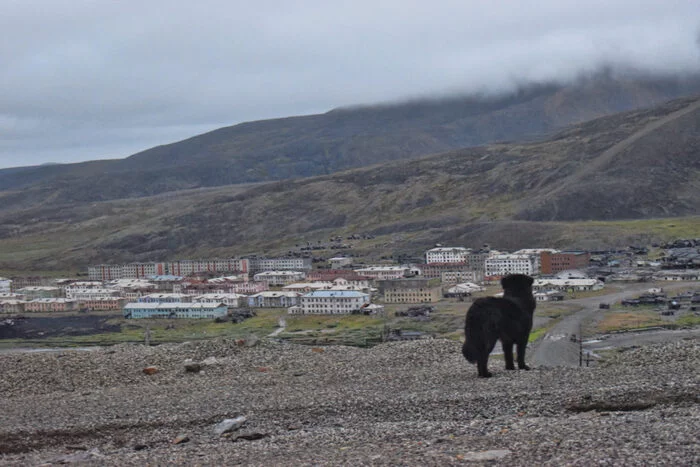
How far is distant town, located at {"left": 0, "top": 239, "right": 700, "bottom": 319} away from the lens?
73.4 meters

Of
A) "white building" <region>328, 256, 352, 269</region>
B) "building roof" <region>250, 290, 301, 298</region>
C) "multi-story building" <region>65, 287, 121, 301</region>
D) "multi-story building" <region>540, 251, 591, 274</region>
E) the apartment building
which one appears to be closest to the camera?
"building roof" <region>250, 290, 301, 298</region>

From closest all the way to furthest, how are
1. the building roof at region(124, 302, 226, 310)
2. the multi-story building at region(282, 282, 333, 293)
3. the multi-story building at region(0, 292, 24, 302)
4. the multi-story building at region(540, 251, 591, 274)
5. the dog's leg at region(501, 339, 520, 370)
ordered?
the dog's leg at region(501, 339, 520, 370), the building roof at region(124, 302, 226, 310), the multi-story building at region(282, 282, 333, 293), the multi-story building at region(0, 292, 24, 302), the multi-story building at region(540, 251, 591, 274)

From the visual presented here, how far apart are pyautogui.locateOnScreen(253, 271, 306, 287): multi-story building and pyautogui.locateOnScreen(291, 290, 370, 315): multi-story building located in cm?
2611

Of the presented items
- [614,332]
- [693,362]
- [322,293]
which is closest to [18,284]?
[322,293]

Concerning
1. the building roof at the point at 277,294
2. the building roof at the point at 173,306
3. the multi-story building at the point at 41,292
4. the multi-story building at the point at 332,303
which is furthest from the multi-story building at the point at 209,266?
the multi-story building at the point at 332,303

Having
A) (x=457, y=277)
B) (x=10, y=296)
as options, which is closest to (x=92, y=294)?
(x=10, y=296)

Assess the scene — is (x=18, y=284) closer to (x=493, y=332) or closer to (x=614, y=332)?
(x=614, y=332)

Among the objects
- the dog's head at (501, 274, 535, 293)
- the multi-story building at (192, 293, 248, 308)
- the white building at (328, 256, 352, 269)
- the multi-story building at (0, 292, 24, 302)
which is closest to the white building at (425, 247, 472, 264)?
the white building at (328, 256, 352, 269)

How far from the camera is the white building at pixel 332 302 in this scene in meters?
68.2

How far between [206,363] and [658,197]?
130506mm

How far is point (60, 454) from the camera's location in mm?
15094

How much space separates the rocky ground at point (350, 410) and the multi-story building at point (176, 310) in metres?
47.6

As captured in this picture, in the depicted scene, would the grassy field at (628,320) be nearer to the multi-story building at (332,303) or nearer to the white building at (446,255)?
the multi-story building at (332,303)

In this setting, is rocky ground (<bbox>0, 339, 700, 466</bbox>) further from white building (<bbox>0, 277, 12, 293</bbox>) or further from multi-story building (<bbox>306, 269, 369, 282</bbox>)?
white building (<bbox>0, 277, 12, 293</bbox>)
